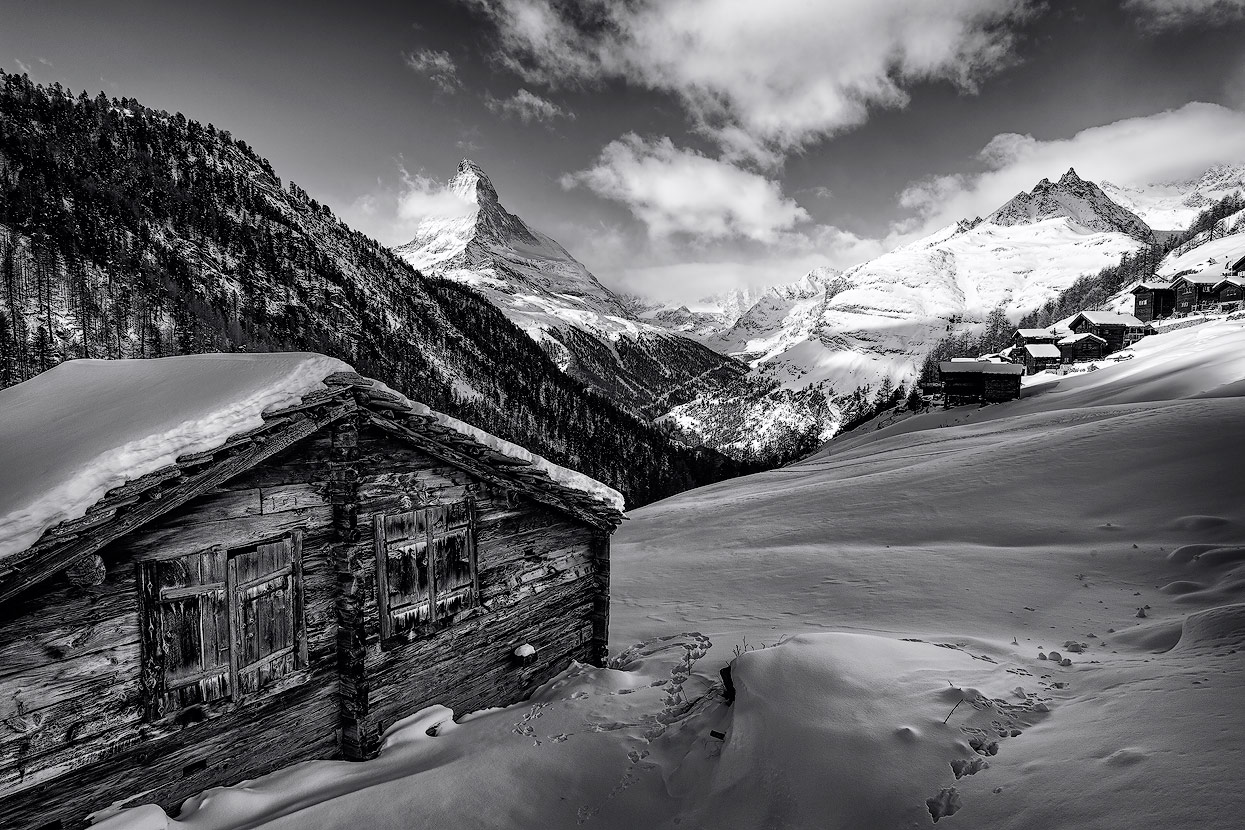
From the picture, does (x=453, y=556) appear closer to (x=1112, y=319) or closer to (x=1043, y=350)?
(x=1043, y=350)

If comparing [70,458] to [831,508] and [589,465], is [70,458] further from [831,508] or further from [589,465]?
[589,465]

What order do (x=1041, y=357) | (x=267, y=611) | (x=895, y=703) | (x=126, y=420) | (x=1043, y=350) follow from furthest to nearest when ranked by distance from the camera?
(x=1043, y=350), (x=1041, y=357), (x=267, y=611), (x=895, y=703), (x=126, y=420)

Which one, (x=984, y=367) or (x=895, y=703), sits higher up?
(x=984, y=367)

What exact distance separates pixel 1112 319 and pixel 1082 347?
5.98 metres

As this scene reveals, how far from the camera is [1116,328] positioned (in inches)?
3108

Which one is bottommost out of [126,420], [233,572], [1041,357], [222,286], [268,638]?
[268,638]

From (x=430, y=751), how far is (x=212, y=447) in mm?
5046

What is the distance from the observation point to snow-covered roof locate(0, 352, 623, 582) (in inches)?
188

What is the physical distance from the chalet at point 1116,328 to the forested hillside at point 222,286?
201 feet

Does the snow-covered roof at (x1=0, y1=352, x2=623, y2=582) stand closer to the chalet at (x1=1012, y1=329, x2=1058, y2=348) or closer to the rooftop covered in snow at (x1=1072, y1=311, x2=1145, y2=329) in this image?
the rooftop covered in snow at (x1=1072, y1=311, x2=1145, y2=329)

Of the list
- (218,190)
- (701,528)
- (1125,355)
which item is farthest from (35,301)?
(1125,355)

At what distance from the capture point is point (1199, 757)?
13.0 feet

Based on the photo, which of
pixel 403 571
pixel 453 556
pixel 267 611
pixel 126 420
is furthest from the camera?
pixel 453 556

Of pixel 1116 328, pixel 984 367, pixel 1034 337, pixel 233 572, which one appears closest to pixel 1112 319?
pixel 1116 328
